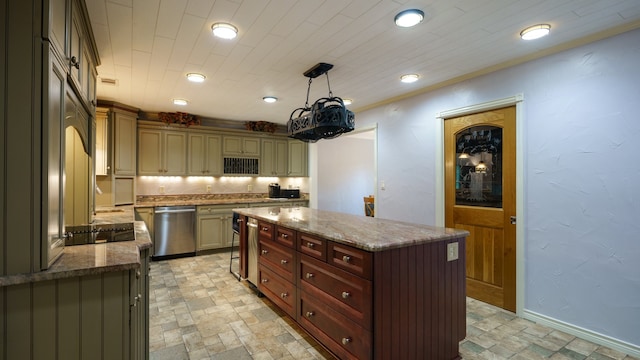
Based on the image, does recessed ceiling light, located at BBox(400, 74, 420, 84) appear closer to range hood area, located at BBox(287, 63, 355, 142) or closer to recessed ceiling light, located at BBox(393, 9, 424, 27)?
range hood area, located at BBox(287, 63, 355, 142)

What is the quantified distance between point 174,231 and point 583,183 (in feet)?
16.9

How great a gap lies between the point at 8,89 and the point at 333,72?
255cm


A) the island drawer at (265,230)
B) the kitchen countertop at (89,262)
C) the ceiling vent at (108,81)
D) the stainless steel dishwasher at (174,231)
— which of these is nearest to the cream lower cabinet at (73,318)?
the kitchen countertop at (89,262)

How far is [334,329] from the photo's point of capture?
2.11m

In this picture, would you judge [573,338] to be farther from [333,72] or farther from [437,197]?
[333,72]

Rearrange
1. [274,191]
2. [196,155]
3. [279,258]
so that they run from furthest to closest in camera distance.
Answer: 1. [274,191]
2. [196,155]
3. [279,258]

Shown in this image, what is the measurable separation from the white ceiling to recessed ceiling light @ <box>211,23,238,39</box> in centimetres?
4

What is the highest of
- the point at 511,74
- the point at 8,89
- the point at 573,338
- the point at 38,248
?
the point at 511,74

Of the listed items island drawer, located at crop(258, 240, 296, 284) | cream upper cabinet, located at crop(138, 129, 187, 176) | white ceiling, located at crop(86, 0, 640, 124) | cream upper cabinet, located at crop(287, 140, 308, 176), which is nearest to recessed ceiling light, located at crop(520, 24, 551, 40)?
white ceiling, located at crop(86, 0, 640, 124)

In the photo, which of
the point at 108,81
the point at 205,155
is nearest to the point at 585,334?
the point at 108,81

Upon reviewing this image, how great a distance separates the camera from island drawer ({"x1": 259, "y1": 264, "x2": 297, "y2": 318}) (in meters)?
2.64

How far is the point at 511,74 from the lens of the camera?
2.96 meters

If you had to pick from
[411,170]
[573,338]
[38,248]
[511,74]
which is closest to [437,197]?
[411,170]

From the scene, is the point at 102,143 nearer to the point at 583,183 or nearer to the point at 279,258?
the point at 279,258
